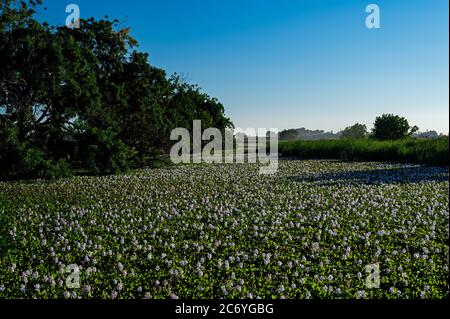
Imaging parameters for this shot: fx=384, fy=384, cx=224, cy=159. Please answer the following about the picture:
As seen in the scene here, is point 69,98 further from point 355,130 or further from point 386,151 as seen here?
point 355,130

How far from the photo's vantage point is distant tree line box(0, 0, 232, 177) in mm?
17938

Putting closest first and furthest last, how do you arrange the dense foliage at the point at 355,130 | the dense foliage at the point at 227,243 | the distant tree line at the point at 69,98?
1. the dense foliage at the point at 227,243
2. the distant tree line at the point at 69,98
3. the dense foliage at the point at 355,130

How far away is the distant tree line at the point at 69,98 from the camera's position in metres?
17.9

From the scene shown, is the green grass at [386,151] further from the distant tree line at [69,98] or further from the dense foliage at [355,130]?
the dense foliage at [355,130]

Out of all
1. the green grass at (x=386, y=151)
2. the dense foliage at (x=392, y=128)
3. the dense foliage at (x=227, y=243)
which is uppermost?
the dense foliage at (x=392, y=128)

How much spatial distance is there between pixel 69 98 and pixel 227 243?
50.6ft

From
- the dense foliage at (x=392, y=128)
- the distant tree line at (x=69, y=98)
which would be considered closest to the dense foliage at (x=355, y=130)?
the dense foliage at (x=392, y=128)

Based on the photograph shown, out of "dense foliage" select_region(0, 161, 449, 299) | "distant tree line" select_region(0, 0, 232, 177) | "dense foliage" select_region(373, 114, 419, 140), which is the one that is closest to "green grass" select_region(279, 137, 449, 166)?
"dense foliage" select_region(0, 161, 449, 299)

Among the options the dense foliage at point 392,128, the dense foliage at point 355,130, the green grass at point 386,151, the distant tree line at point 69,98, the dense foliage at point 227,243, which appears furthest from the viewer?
the dense foliage at point 355,130

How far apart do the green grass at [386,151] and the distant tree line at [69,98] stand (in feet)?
52.5

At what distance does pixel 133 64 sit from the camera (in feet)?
81.8

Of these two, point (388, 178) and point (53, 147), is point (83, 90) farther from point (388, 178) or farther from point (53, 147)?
point (388, 178)

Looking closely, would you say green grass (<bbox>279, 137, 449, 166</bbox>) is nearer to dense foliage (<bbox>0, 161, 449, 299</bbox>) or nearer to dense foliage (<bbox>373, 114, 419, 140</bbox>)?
dense foliage (<bbox>0, 161, 449, 299</bbox>)

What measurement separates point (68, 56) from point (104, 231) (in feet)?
45.6
